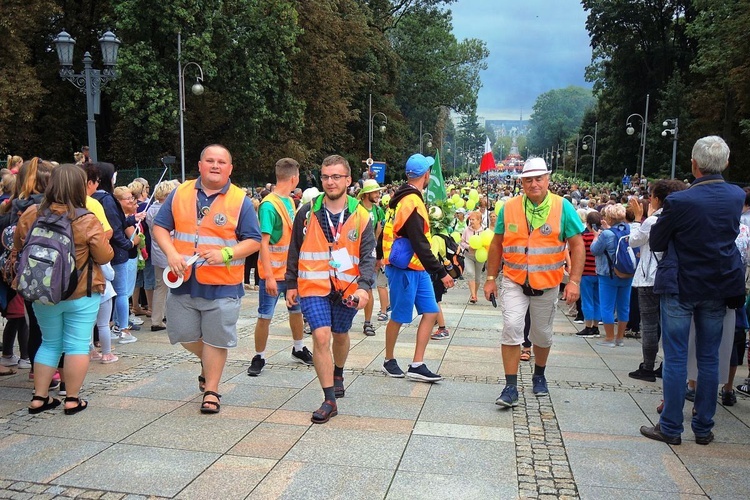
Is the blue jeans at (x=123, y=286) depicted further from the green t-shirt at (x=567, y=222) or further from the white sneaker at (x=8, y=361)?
the green t-shirt at (x=567, y=222)

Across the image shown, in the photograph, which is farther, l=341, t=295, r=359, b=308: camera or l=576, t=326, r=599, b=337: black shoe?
l=576, t=326, r=599, b=337: black shoe

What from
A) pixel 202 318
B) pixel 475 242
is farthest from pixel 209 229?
pixel 475 242

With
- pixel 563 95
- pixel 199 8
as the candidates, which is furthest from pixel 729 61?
pixel 563 95

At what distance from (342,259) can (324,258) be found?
130 millimetres

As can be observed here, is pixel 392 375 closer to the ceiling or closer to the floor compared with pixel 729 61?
closer to the floor

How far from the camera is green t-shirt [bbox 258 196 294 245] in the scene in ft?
19.8

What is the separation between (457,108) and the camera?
61.2m

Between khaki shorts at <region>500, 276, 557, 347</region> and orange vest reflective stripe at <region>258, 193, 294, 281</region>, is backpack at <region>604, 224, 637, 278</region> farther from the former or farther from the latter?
orange vest reflective stripe at <region>258, 193, 294, 281</region>

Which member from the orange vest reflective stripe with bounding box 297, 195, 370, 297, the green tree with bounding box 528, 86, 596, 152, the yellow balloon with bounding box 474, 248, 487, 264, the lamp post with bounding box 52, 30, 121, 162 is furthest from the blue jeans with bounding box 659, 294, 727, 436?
the green tree with bounding box 528, 86, 596, 152

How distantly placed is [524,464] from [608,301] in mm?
4905

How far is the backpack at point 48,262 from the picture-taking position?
4.56 m

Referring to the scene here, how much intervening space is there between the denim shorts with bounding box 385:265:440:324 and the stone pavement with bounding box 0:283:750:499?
63 cm

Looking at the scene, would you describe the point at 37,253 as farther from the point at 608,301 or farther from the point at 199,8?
the point at 199,8

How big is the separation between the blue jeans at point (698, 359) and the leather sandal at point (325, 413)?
2.22 metres
